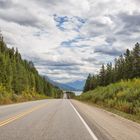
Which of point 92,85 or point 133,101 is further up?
point 92,85

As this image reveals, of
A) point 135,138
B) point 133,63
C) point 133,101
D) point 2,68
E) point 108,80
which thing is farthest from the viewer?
point 108,80

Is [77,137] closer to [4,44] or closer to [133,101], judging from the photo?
[133,101]

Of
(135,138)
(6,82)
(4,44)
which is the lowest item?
(135,138)

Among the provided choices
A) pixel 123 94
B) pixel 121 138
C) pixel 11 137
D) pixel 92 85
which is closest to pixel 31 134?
pixel 11 137

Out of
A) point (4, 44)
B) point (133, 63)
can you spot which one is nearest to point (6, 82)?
point (133, 63)

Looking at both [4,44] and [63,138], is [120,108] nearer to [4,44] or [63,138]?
[63,138]

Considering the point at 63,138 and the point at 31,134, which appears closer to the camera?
the point at 63,138

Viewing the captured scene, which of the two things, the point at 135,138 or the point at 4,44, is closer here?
the point at 135,138

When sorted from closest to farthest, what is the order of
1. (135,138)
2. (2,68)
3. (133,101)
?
(135,138) < (133,101) < (2,68)

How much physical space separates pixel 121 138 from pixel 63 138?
209cm

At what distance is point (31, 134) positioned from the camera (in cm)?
1221

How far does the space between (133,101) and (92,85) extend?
120576 millimetres

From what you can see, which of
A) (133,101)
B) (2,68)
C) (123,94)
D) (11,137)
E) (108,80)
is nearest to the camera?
(11,137)

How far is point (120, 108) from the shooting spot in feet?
106
